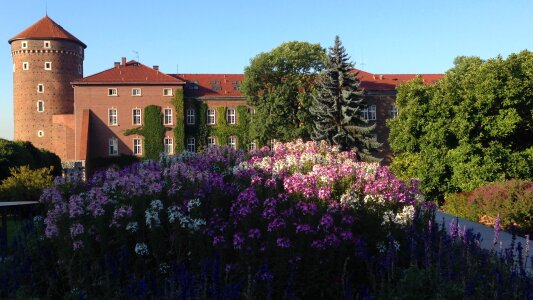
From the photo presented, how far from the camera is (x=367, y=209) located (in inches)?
276

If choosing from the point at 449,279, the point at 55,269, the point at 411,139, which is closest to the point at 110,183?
the point at 55,269

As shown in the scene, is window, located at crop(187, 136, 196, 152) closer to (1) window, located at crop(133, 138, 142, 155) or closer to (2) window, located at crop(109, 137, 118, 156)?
(1) window, located at crop(133, 138, 142, 155)

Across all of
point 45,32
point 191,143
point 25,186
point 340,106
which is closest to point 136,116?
point 191,143

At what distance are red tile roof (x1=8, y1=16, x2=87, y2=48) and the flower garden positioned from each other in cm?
5369

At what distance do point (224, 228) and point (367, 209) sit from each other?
192 centimetres

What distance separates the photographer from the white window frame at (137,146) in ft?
156

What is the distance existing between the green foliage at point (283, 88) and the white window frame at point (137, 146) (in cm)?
1086

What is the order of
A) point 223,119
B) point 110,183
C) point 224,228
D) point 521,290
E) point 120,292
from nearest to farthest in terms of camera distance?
point 521,290 → point 120,292 → point 224,228 → point 110,183 → point 223,119

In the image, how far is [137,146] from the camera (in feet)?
156

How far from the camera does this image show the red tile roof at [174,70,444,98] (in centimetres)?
4909

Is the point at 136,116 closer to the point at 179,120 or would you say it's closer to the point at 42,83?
the point at 179,120

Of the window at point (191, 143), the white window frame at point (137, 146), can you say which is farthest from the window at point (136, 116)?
the window at point (191, 143)

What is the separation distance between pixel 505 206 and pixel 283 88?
1078 inches

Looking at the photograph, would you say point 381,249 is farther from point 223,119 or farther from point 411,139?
point 223,119
